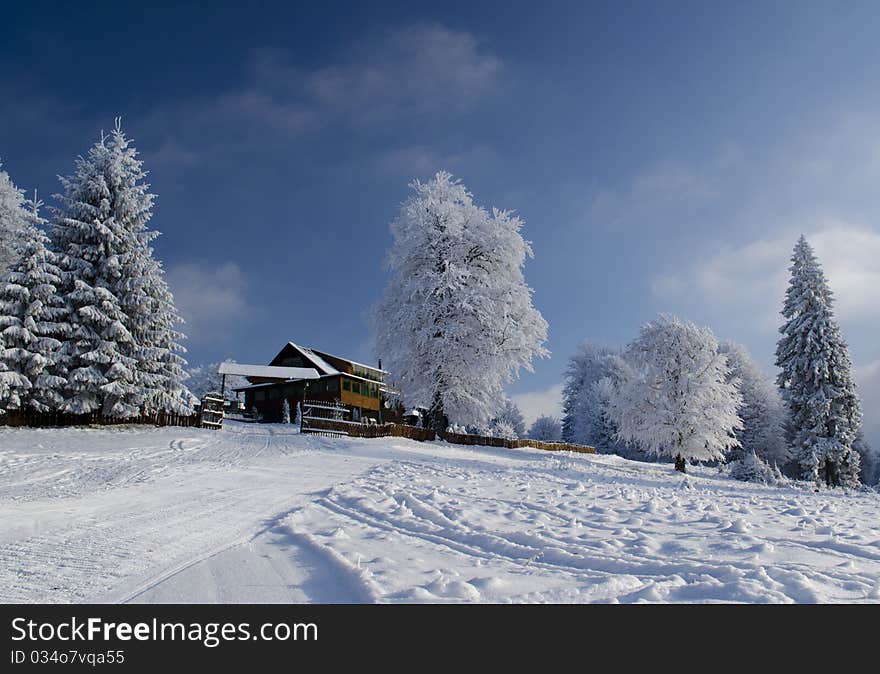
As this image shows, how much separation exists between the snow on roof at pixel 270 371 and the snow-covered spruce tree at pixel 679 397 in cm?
2778

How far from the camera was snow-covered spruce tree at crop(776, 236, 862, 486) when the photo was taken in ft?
103

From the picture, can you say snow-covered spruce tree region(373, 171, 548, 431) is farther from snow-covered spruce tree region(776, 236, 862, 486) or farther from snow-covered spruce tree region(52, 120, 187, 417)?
snow-covered spruce tree region(776, 236, 862, 486)

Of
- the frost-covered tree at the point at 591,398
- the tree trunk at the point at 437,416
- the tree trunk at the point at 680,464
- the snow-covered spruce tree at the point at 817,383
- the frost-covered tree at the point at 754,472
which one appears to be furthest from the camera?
the frost-covered tree at the point at 591,398

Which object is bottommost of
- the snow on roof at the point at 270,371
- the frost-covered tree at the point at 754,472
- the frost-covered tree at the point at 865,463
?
the frost-covered tree at the point at 865,463

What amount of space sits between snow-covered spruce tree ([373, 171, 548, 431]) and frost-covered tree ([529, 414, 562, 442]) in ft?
216

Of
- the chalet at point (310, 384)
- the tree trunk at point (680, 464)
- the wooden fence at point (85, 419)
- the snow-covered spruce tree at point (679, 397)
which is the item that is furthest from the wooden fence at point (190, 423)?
the chalet at point (310, 384)

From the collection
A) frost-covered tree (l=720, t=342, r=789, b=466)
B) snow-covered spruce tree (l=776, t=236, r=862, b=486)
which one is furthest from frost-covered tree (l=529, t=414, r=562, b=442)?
snow-covered spruce tree (l=776, t=236, r=862, b=486)

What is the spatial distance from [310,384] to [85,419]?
2635 cm

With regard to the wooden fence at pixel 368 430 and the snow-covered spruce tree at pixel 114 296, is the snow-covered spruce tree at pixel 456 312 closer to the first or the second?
the wooden fence at pixel 368 430

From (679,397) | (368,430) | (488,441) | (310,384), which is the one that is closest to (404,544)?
(368,430)

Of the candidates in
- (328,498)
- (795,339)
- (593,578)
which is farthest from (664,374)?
(593,578)

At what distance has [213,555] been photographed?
15.5 ft

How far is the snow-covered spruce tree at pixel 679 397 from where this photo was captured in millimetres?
27906

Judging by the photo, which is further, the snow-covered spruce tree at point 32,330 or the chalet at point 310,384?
the chalet at point 310,384
